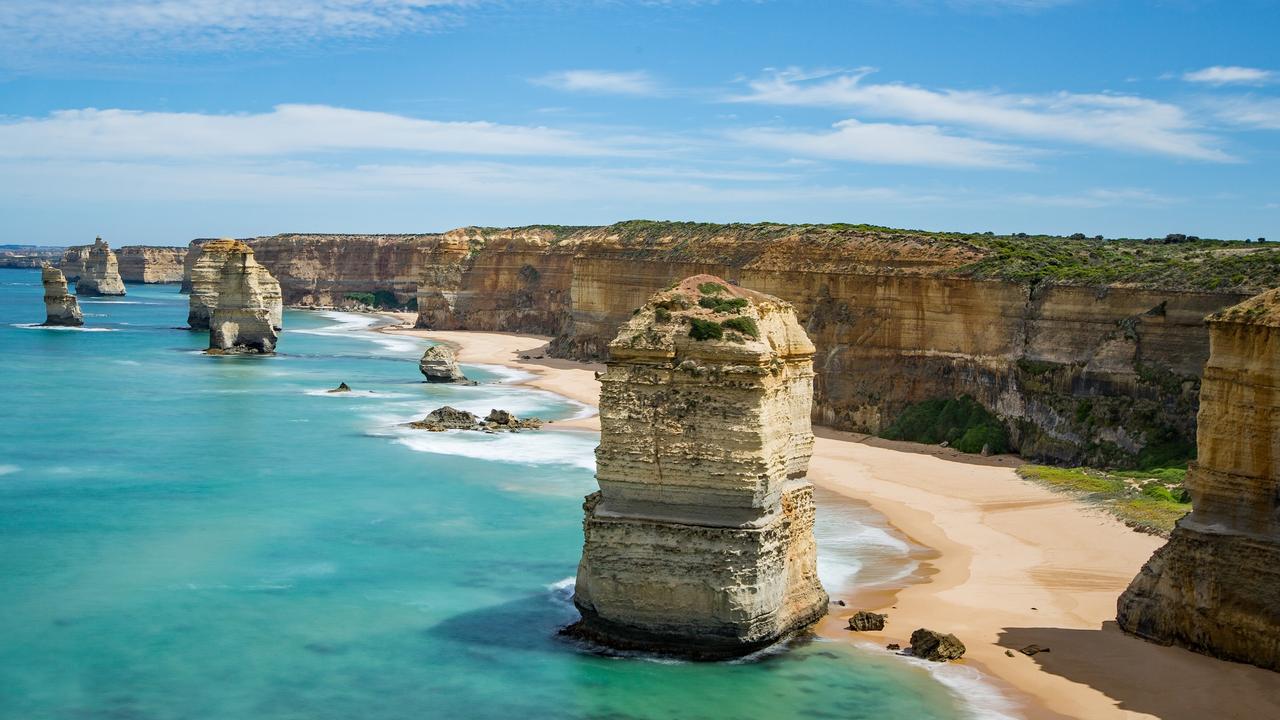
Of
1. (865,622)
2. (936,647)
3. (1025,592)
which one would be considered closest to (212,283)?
(1025,592)

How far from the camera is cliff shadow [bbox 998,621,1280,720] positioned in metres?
16.8

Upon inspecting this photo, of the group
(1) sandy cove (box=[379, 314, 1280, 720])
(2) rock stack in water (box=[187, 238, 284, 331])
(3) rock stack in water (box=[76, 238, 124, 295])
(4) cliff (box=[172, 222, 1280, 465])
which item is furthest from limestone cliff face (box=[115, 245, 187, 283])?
(1) sandy cove (box=[379, 314, 1280, 720])

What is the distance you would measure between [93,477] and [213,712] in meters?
20.2

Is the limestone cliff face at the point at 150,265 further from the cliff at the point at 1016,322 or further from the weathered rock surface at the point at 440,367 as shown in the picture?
the cliff at the point at 1016,322

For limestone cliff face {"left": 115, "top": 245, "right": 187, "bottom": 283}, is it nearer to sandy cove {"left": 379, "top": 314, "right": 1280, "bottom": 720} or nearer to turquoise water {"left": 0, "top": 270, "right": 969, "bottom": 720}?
turquoise water {"left": 0, "top": 270, "right": 969, "bottom": 720}

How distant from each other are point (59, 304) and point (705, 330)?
84704 millimetres

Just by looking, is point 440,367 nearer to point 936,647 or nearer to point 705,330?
point 705,330

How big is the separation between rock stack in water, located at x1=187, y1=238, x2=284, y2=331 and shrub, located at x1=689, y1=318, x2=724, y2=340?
58.8 m

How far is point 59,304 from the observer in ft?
298

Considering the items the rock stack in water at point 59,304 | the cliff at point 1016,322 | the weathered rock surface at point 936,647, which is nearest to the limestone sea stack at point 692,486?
the weathered rock surface at point 936,647

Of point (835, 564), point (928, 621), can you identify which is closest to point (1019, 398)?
point (835, 564)

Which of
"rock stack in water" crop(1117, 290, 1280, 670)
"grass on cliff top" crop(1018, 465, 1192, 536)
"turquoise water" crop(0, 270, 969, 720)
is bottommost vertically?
"turquoise water" crop(0, 270, 969, 720)

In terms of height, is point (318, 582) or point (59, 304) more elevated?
point (59, 304)

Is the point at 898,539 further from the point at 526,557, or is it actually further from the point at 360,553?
the point at 360,553
